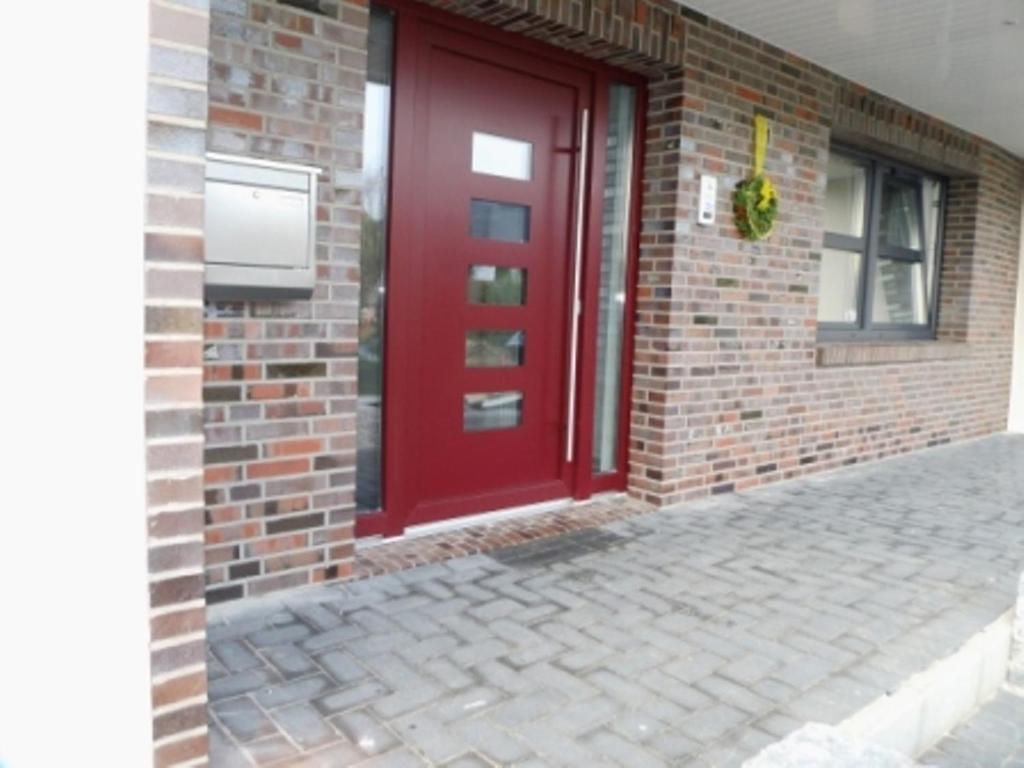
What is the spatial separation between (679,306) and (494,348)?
3.54ft

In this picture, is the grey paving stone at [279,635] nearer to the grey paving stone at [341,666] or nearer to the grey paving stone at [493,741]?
the grey paving stone at [341,666]

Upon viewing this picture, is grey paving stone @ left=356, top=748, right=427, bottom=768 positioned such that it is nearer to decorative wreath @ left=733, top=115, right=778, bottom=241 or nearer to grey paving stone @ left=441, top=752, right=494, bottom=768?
grey paving stone @ left=441, top=752, right=494, bottom=768

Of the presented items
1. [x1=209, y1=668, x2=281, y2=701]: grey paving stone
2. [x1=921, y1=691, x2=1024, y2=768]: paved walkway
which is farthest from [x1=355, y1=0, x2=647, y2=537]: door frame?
[x1=921, y1=691, x2=1024, y2=768]: paved walkway

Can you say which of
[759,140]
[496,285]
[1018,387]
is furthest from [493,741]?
[1018,387]

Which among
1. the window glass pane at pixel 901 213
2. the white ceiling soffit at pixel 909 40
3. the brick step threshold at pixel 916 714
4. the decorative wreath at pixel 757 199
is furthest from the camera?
the window glass pane at pixel 901 213

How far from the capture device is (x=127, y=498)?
A: 1.59m

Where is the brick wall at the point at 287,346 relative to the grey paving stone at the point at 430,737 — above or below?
above

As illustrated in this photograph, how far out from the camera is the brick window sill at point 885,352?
5480mm

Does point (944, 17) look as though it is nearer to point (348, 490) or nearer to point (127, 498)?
point (348, 490)

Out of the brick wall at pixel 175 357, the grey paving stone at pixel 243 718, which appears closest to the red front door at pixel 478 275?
the grey paving stone at pixel 243 718

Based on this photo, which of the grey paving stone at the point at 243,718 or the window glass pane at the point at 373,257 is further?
the window glass pane at the point at 373,257

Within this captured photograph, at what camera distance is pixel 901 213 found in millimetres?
6941

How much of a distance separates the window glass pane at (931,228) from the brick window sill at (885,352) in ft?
1.96

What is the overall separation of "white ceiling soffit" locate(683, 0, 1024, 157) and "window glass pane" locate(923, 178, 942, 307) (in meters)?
1.38
